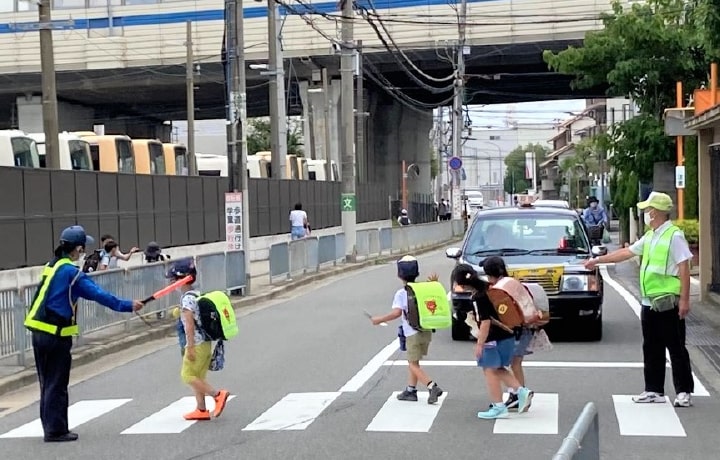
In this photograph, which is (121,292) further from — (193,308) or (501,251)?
(193,308)

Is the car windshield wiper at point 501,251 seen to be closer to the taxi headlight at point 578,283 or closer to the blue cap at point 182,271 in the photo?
the taxi headlight at point 578,283

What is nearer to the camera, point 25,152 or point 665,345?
point 665,345

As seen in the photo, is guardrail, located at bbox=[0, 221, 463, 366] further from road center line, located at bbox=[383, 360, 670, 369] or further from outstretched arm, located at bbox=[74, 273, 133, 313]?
road center line, located at bbox=[383, 360, 670, 369]

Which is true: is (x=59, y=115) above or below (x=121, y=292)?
above

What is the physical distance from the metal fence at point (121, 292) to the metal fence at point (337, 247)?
3412 mm

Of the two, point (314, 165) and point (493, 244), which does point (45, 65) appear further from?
point (314, 165)

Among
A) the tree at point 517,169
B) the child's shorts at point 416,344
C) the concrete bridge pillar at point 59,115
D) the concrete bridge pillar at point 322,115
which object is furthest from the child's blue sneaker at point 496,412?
the tree at point 517,169

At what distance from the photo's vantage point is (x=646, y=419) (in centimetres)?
933

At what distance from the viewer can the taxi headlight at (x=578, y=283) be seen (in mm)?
13938

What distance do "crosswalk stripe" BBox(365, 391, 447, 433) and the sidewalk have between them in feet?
14.6

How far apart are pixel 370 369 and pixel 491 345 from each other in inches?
135

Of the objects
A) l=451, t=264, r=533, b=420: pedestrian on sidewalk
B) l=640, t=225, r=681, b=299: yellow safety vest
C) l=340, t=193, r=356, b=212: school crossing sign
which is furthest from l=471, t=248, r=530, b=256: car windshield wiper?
l=340, t=193, r=356, b=212: school crossing sign

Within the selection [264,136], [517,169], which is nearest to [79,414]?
[264,136]

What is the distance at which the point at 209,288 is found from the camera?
63.6 ft
